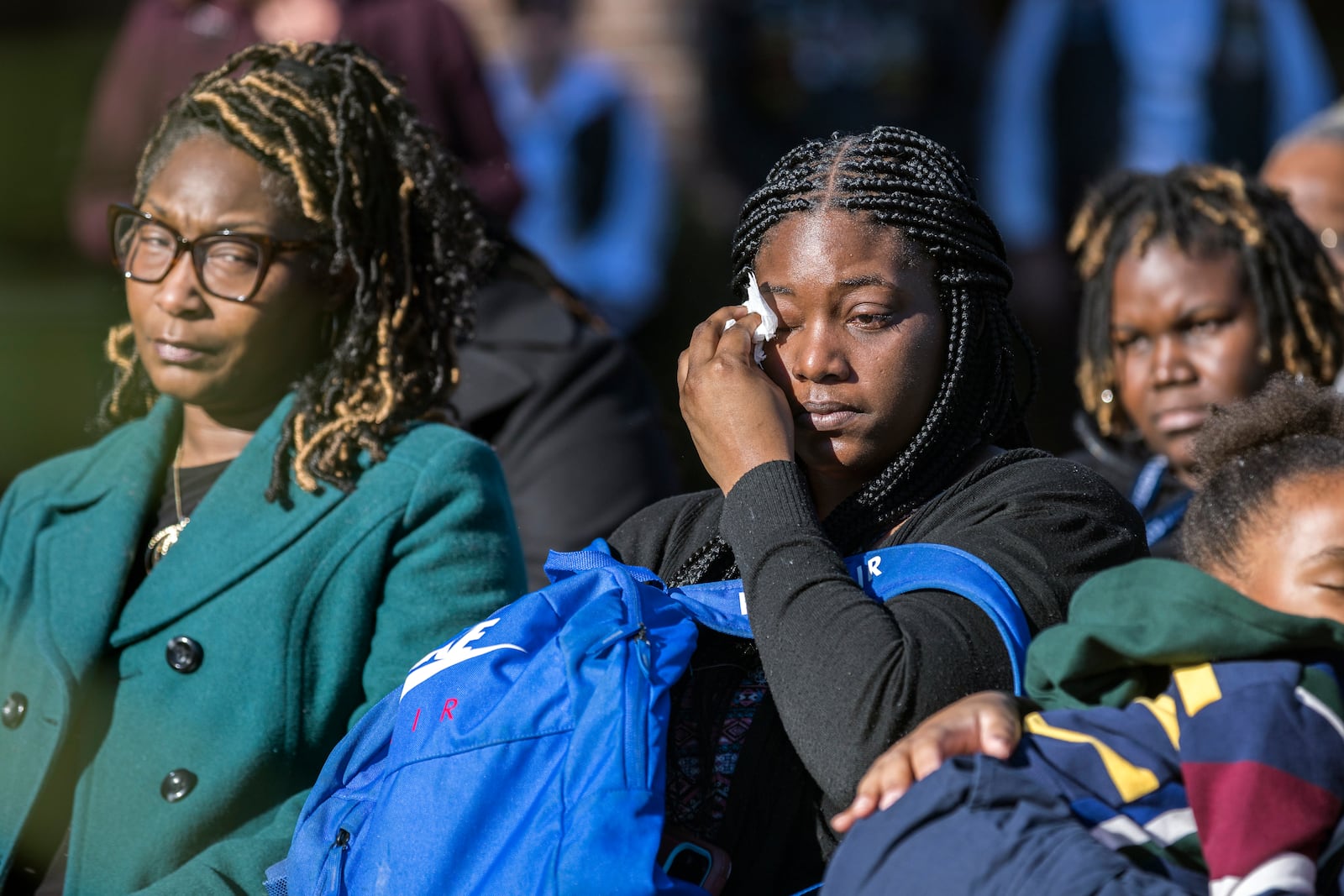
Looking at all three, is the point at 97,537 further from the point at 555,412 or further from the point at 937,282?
the point at 937,282

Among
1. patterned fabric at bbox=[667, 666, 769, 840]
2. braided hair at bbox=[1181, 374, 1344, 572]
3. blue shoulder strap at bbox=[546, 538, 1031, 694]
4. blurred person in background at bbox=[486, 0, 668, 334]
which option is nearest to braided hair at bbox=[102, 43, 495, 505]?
blue shoulder strap at bbox=[546, 538, 1031, 694]

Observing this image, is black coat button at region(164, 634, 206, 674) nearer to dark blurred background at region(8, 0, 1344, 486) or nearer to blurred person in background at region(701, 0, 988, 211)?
dark blurred background at region(8, 0, 1344, 486)

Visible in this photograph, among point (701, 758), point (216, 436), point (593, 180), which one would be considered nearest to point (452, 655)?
point (701, 758)

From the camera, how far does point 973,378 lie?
95.5 inches

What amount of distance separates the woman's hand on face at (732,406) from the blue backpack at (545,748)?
18cm

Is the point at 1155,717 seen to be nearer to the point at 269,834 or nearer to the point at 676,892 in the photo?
the point at 676,892

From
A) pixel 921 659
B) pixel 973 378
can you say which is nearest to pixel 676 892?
pixel 921 659

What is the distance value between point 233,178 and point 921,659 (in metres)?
1.60

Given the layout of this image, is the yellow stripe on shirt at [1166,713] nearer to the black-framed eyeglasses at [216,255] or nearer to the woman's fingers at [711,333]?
the woman's fingers at [711,333]

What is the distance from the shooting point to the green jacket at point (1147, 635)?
1.75 m

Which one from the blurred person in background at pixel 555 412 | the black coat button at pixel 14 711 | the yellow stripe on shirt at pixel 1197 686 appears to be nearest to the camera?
the yellow stripe on shirt at pixel 1197 686

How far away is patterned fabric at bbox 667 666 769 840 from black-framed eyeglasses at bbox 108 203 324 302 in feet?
3.96

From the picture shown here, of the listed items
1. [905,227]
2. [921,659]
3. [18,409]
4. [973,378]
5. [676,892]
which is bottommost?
[18,409]

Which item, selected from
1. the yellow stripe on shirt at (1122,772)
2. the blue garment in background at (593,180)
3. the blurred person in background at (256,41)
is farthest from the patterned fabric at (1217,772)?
the blue garment in background at (593,180)
